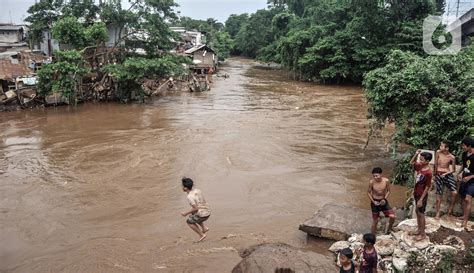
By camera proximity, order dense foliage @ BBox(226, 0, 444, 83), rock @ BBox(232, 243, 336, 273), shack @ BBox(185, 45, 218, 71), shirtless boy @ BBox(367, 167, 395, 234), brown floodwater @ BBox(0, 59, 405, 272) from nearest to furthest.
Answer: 1. rock @ BBox(232, 243, 336, 273)
2. shirtless boy @ BBox(367, 167, 395, 234)
3. brown floodwater @ BBox(0, 59, 405, 272)
4. dense foliage @ BBox(226, 0, 444, 83)
5. shack @ BBox(185, 45, 218, 71)

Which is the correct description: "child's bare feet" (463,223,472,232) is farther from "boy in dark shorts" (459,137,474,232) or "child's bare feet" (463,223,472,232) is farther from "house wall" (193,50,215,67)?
"house wall" (193,50,215,67)

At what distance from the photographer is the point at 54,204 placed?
1064cm

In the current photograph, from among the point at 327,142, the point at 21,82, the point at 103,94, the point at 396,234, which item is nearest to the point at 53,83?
the point at 21,82

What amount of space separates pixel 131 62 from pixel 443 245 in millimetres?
20129

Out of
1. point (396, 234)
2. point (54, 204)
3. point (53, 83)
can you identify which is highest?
point (53, 83)

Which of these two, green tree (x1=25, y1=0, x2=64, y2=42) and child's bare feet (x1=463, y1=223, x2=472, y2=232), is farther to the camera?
green tree (x1=25, y1=0, x2=64, y2=42)

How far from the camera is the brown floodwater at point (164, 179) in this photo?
319 inches

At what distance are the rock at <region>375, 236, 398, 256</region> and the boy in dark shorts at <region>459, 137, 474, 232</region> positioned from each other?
1281mm

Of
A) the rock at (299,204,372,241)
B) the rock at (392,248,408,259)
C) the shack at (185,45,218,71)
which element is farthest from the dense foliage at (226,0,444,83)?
the rock at (392,248,408,259)

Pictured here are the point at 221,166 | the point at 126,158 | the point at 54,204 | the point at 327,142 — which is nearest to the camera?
the point at 54,204

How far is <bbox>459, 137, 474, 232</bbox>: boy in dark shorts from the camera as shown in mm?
6910

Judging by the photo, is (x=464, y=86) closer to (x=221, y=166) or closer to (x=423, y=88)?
(x=423, y=88)

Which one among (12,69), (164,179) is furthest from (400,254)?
(12,69)

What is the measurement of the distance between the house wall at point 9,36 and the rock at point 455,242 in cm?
3627
